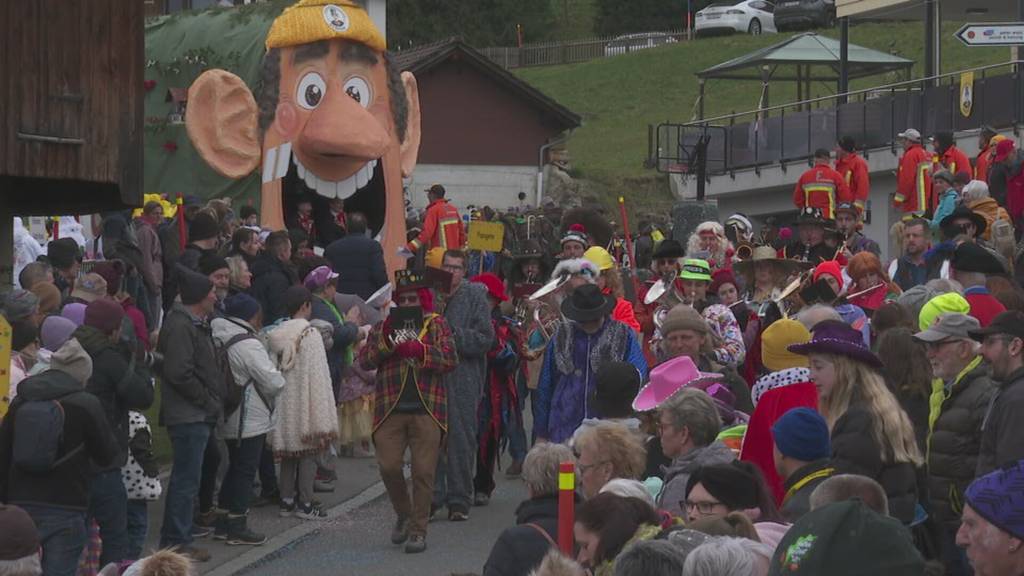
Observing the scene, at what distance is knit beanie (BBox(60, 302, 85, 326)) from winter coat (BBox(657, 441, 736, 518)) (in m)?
4.48

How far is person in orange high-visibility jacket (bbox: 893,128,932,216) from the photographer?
68.0 ft

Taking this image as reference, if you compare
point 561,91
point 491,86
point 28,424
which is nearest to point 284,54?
point 28,424

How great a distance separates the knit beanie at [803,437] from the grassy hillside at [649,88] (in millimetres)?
39356

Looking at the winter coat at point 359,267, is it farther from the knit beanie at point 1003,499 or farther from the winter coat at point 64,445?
the knit beanie at point 1003,499

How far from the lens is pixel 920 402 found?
366 inches

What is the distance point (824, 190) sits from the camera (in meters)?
21.1

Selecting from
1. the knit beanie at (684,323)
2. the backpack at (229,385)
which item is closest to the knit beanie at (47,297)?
the backpack at (229,385)

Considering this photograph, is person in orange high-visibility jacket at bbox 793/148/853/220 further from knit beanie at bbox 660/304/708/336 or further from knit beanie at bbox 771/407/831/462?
knit beanie at bbox 771/407/831/462

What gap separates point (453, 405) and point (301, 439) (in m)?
1.02

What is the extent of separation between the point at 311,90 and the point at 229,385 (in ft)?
27.7

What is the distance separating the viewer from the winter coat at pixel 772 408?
27.6ft

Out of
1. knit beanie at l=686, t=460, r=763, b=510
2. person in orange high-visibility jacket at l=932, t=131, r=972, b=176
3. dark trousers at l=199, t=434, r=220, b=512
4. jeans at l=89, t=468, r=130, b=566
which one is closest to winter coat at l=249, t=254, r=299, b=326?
dark trousers at l=199, t=434, r=220, b=512

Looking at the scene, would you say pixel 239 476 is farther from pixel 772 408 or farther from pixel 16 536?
pixel 16 536

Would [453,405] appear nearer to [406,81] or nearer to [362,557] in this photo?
[362,557]
